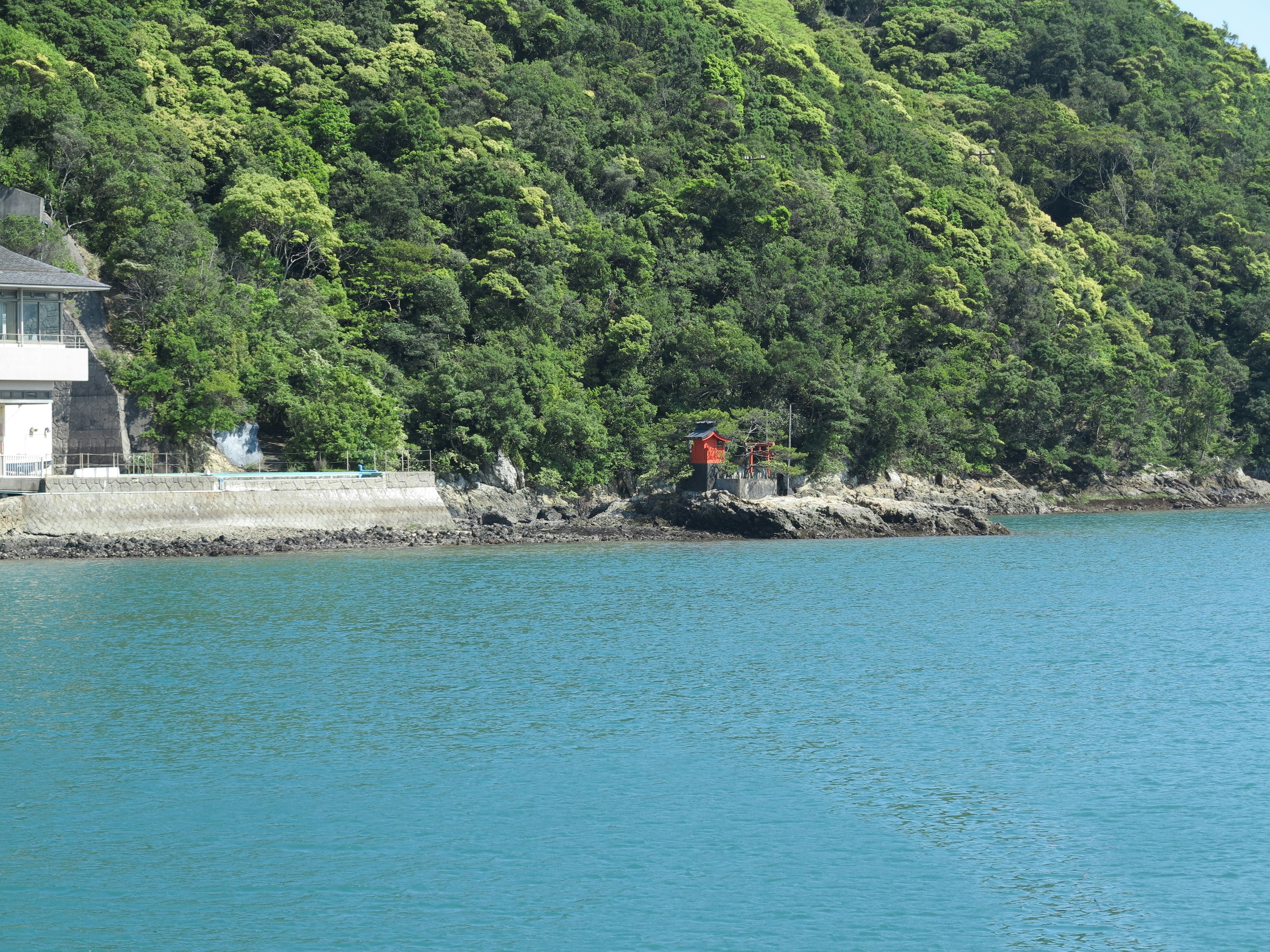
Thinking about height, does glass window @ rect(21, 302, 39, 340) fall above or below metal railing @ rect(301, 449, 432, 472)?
above

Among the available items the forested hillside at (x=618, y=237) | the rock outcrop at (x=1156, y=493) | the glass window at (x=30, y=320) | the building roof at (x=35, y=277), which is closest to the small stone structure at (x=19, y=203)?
the forested hillside at (x=618, y=237)

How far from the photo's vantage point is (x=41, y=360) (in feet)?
119

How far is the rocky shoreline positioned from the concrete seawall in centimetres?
40

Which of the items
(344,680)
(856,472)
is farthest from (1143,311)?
(344,680)

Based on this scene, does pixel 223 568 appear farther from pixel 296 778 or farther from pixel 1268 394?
pixel 1268 394

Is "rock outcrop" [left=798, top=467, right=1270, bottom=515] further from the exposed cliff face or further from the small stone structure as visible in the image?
the small stone structure

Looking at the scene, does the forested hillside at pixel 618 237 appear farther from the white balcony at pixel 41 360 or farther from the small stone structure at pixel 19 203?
the white balcony at pixel 41 360

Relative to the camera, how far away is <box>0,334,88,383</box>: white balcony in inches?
1407

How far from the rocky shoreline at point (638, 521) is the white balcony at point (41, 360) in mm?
5008

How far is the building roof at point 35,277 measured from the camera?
35375 millimetres

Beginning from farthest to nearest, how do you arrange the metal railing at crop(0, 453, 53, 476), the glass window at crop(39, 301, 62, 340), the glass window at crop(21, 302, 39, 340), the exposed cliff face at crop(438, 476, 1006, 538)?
the exposed cliff face at crop(438, 476, 1006, 538) < the glass window at crop(39, 301, 62, 340) < the glass window at crop(21, 302, 39, 340) < the metal railing at crop(0, 453, 53, 476)

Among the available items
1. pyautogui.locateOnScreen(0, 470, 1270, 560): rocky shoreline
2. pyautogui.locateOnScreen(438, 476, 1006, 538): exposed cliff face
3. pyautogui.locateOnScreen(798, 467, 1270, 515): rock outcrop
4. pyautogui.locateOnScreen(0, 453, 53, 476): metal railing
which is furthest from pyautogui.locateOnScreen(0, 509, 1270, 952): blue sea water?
pyautogui.locateOnScreen(798, 467, 1270, 515): rock outcrop

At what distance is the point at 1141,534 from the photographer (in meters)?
47.2

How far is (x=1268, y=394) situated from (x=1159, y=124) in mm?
28219
